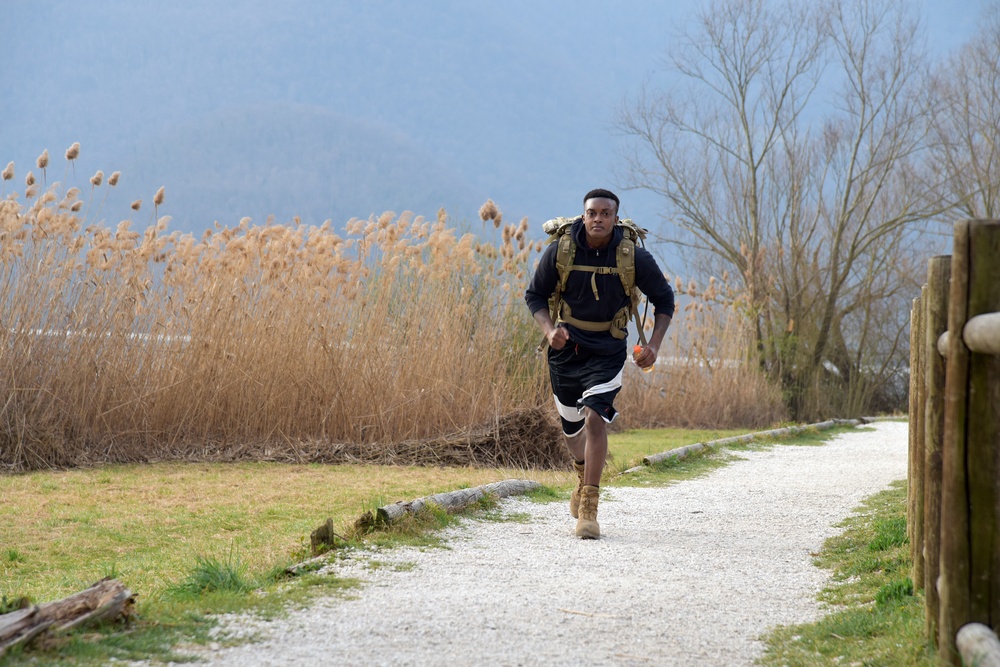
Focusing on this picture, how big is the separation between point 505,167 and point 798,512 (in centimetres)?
13163

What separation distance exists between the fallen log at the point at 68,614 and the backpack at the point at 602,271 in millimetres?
2899

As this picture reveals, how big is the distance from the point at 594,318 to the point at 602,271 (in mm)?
247

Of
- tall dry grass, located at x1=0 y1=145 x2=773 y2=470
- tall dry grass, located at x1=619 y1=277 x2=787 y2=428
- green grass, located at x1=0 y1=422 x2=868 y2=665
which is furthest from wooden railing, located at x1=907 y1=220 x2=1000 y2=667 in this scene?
tall dry grass, located at x1=619 y1=277 x2=787 y2=428

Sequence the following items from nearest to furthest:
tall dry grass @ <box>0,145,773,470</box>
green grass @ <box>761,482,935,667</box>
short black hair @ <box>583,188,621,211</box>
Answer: green grass @ <box>761,482,935,667</box>, short black hair @ <box>583,188,621,211</box>, tall dry grass @ <box>0,145,773,470</box>

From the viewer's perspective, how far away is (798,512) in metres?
7.07

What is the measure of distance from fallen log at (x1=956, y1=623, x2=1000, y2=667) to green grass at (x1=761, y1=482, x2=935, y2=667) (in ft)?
1.26

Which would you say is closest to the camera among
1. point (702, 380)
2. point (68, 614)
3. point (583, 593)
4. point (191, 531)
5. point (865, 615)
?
point (68, 614)

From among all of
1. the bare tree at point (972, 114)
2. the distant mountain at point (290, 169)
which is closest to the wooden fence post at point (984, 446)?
the bare tree at point (972, 114)

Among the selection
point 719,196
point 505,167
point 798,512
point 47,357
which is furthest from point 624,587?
point 505,167

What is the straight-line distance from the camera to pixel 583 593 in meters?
4.42

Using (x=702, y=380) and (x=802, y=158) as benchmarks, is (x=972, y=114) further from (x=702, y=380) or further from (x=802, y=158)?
(x=702, y=380)

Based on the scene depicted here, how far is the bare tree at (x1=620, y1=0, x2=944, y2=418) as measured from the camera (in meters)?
20.2

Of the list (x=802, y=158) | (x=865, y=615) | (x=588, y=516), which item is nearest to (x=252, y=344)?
(x=588, y=516)

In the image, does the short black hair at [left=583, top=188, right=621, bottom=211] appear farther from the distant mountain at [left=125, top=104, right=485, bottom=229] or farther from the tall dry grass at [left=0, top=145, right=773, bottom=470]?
the distant mountain at [left=125, top=104, right=485, bottom=229]
